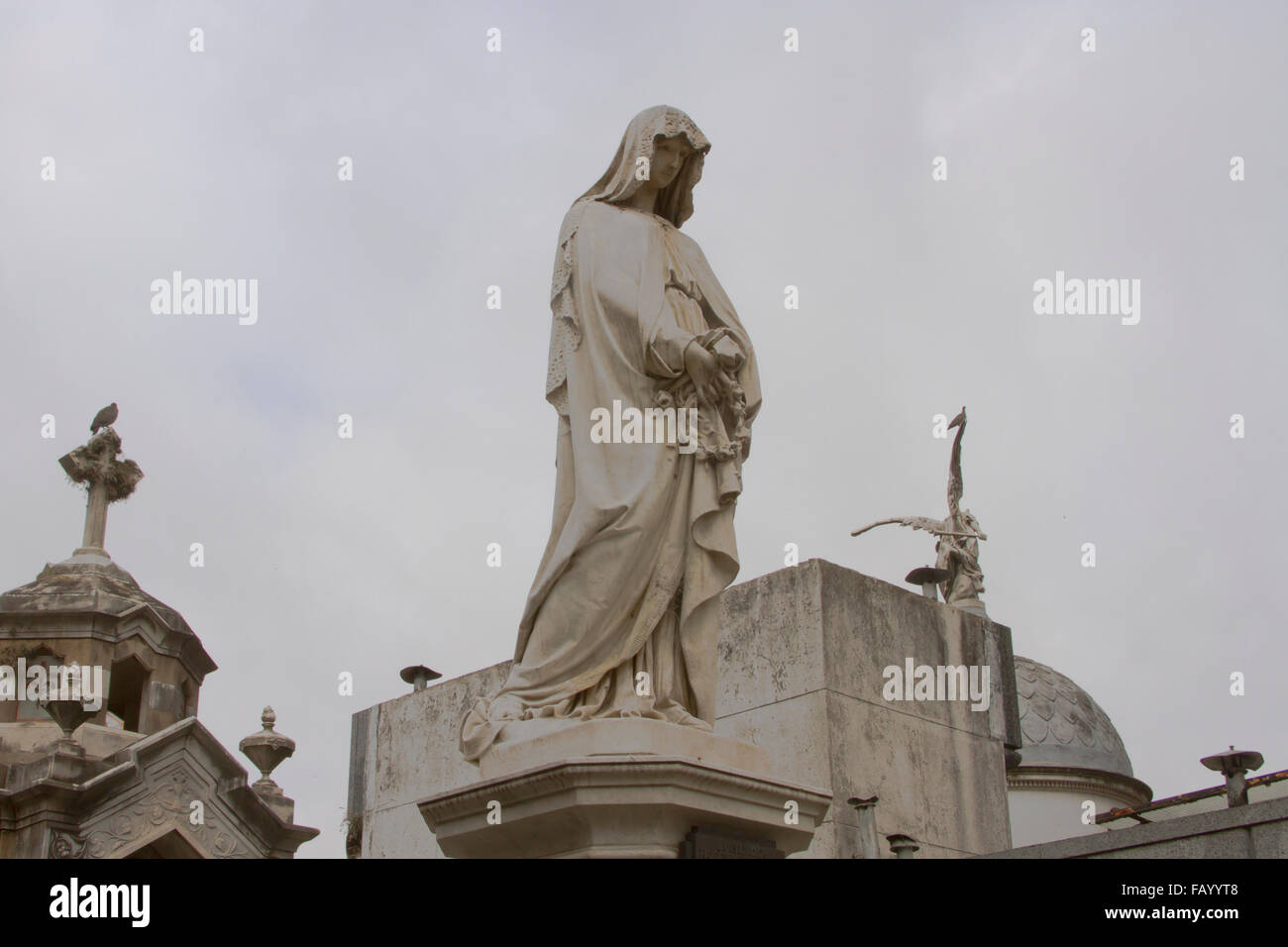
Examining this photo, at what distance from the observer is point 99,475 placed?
2477cm

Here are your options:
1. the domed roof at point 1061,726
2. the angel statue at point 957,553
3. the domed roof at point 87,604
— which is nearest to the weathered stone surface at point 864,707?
the angel statue at point 957,553

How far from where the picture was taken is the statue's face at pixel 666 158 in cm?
695

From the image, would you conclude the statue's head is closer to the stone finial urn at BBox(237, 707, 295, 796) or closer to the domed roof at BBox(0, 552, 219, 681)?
the stone finial urn at BBox(237, 707, 295, 796)

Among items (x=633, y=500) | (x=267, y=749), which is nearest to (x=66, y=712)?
(x=267, y=749)

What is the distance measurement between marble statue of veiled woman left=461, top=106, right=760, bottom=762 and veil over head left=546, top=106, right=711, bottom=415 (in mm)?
16

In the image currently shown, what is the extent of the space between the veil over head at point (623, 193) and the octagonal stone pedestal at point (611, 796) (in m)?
1.62

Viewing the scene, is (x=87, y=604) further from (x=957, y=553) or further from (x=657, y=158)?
(x=657, y=158)

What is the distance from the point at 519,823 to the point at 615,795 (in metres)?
0.45

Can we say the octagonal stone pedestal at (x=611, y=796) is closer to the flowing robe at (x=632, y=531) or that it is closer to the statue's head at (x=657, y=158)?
the flowing robe at (x=632, y=531)

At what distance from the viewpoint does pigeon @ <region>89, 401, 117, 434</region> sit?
81.7 feet

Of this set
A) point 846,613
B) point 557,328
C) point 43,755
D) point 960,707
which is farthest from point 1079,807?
point 557,328

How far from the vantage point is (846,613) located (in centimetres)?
1201

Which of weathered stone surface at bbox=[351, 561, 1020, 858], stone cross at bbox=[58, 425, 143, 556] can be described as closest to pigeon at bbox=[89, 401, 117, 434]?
stone cross at bbox=[58, 425, 143, 556]
